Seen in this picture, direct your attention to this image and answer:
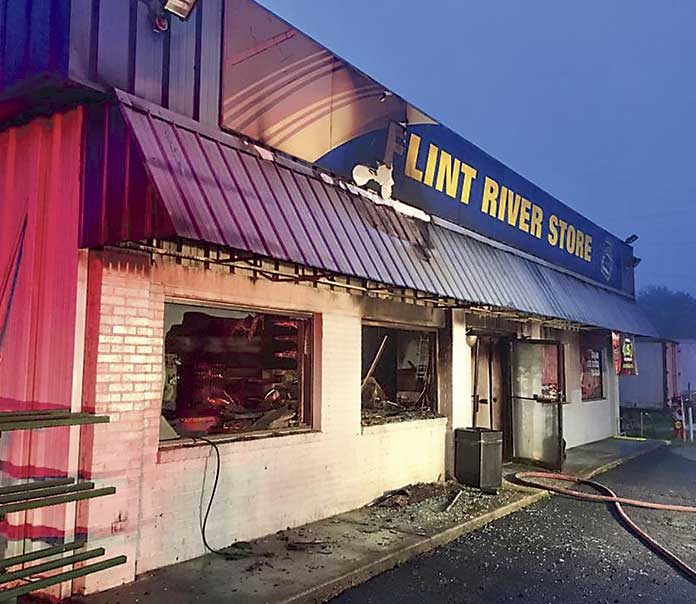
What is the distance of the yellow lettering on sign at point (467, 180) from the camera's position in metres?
10.5

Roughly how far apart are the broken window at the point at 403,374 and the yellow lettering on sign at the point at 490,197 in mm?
2719

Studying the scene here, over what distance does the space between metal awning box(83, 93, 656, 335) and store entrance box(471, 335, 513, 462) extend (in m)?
2.05

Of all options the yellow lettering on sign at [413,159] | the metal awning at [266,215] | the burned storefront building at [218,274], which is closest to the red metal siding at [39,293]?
the burned storefront building at [218,274]

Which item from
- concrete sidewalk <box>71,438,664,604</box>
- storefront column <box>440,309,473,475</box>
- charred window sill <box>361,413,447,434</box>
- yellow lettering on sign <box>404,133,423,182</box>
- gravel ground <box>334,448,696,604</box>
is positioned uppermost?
yellow lettering on sign <box>404,133,423,182</box>

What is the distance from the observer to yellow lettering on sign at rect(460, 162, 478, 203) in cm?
1052

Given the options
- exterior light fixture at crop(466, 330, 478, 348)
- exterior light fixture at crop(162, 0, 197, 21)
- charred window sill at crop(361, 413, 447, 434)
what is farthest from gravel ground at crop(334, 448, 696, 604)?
exterior light fixture at crop(162, 0, 197, 21)

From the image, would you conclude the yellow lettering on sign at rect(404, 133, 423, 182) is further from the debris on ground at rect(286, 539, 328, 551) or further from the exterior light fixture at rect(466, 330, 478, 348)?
the debris on ground at rect(286, 539, 328, 551)

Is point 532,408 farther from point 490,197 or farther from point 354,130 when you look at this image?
point 354,130

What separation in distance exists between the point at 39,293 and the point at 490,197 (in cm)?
819

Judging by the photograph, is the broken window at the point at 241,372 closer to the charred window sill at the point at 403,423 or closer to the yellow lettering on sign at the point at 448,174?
the charred window sill at the point at 403,423

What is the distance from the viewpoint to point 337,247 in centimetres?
637

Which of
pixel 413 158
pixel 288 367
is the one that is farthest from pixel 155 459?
pixel 413 158

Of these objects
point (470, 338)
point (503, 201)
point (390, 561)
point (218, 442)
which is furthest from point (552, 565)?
point (503, 201)

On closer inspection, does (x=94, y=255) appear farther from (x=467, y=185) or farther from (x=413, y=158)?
(x=467, y=185)
